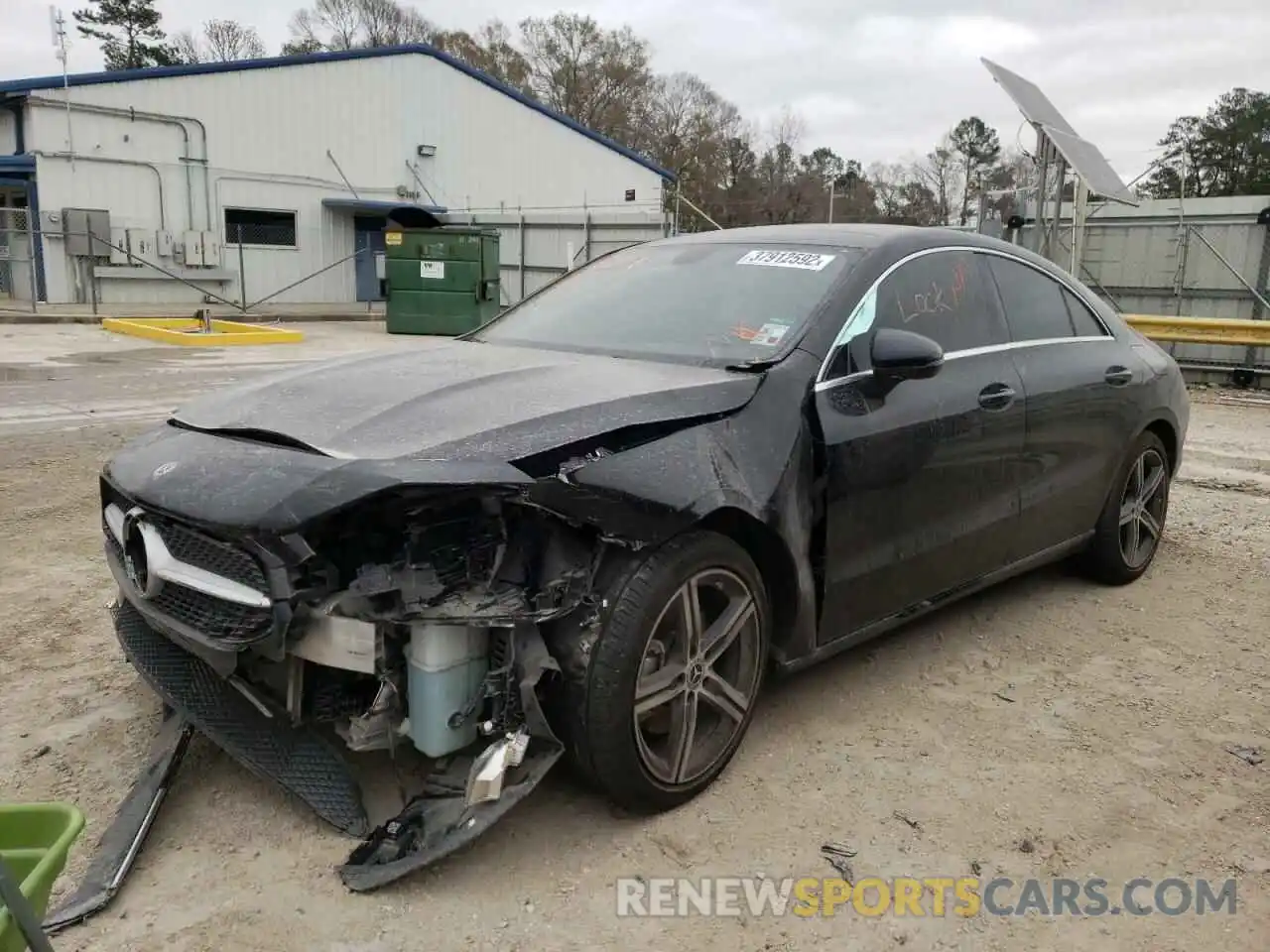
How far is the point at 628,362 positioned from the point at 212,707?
1575mm

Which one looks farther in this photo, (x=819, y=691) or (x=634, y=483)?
(x=819, y=691)

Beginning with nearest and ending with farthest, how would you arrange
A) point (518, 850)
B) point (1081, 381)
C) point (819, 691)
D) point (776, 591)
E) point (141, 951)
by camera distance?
point (141, 951) → point (518, 850) → point (776, 591) → point (819, 691) → point (1081, 381)

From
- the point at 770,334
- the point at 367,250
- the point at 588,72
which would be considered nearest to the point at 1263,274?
the point at 770,334

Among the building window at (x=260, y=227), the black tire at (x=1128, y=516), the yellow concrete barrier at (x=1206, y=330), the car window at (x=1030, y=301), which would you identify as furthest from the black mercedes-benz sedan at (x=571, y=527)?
the building window at (x=260, y=227)

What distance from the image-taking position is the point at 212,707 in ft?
8.76

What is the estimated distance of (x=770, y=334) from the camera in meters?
3.19

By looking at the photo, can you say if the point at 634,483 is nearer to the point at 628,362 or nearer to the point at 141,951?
the point at 628,362

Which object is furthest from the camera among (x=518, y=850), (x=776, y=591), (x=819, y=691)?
(x=819, y=691)

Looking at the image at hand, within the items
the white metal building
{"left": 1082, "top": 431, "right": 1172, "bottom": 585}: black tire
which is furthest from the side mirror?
the white metal building

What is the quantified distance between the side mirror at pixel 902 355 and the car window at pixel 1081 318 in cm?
154

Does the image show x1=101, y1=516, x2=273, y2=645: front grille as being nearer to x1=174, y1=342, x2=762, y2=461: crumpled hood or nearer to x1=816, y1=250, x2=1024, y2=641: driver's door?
x1=174, y1=342, x2=762, y2=461: crumpled hood

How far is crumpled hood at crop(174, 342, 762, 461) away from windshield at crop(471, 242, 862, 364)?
17 centimetres

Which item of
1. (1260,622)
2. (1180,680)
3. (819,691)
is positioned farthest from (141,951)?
(1260,622)

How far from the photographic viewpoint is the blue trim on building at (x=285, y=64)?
783 inches
